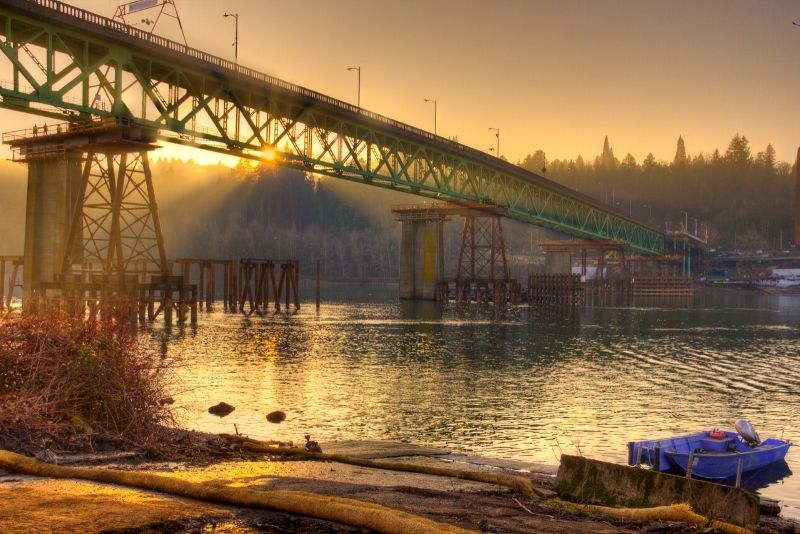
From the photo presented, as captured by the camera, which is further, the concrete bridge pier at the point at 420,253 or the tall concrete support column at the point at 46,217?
the concrete bridge pier at the point at 420,253

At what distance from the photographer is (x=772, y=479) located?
18.5 m

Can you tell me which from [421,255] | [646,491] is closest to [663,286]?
[421,255]

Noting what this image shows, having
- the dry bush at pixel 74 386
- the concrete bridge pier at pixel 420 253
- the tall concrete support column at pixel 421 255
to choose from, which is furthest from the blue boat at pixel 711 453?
the tall concrete support column at pixel 421 255

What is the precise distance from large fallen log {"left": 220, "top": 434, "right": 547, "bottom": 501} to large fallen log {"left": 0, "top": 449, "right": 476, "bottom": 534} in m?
4.03

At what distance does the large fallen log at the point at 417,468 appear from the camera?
13531mm

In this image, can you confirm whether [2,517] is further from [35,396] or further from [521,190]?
[521,190]

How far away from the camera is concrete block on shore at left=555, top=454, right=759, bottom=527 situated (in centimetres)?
1241

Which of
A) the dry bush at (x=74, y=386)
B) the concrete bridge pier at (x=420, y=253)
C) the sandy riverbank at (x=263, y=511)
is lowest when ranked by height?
the sandy riverbank at (x=263, y=511)

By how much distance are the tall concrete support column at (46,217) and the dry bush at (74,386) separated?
44757 millimetres

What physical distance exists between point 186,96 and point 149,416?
143ft

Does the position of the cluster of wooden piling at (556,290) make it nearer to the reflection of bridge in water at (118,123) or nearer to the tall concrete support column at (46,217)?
the reflection of bridge in water at (118,123)

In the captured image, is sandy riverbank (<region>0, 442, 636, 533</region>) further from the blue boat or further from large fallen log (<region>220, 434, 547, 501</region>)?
the blue boat

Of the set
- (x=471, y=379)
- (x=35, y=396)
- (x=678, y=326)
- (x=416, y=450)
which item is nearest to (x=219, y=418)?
(x=416, y=450)

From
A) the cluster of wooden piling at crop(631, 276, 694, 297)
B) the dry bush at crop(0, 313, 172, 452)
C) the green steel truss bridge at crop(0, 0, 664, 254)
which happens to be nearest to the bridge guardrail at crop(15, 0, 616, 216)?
the green steel truss bridge at crop(0, 0, 664, 254)
